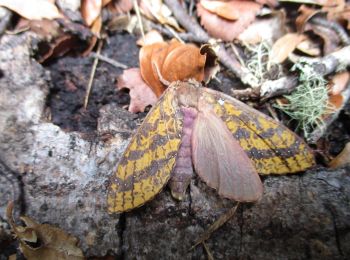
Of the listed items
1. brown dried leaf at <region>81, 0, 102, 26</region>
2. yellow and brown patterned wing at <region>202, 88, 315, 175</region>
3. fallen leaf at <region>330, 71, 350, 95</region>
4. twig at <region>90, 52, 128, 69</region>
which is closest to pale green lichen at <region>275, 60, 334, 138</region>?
fallen leaf at <region>330, 71, 350, 95</region>

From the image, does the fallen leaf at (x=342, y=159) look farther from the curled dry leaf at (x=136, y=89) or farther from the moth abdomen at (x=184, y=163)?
the curled dry leaf at (x=136, y=89)

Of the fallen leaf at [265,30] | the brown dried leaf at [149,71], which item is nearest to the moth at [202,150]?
the brown dried leaf at [149,71]

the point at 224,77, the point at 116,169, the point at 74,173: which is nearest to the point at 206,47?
the point at 224,77

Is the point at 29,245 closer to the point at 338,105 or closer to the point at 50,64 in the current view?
the point at 50,64

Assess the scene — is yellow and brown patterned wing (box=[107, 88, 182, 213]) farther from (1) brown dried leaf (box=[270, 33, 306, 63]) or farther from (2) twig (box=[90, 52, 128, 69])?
(1) brown dried leaf (box=[270, 33, 306, 63])

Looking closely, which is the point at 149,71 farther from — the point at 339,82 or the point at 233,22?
the point at 339,82

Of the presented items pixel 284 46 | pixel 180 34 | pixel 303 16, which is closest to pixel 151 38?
pixel 180 34
